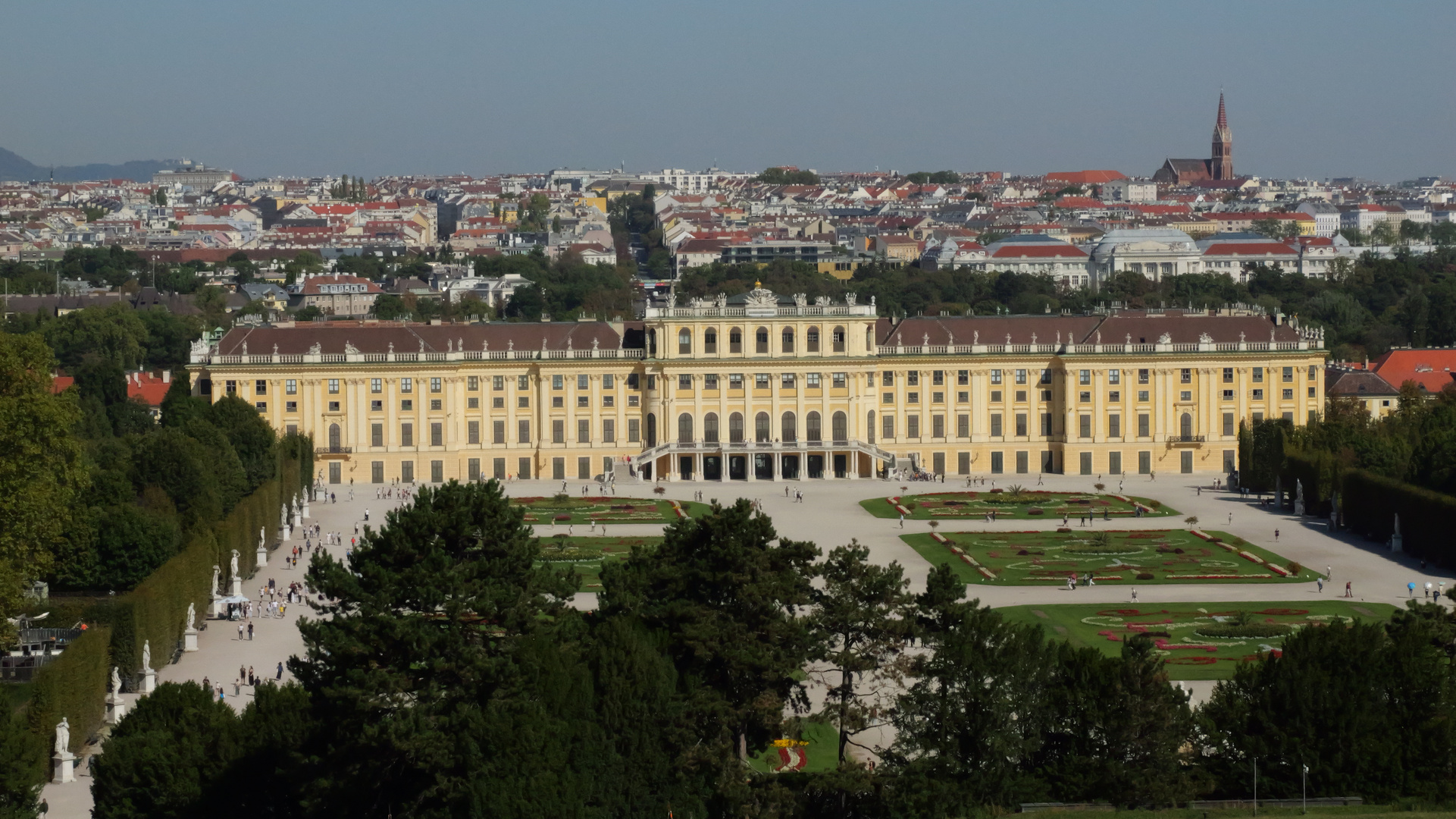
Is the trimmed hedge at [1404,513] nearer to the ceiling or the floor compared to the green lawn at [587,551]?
nearer to the ceiling

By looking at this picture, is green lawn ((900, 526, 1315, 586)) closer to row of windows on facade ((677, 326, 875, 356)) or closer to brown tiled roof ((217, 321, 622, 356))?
row of windows on facade ((677, 326, 875, 356))

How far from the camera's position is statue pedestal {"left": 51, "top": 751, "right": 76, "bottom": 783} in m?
43.3

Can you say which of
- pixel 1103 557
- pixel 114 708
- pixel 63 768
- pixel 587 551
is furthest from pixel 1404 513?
pixel 63 768

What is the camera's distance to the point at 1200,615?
5834 centimetres

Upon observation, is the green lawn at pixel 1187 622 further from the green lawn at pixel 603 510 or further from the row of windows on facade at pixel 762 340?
the row of windows on facade at pixel 762 340

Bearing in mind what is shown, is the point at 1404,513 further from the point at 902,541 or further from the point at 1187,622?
the point at 1187,622

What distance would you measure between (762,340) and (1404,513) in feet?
108

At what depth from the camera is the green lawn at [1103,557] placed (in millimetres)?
65125

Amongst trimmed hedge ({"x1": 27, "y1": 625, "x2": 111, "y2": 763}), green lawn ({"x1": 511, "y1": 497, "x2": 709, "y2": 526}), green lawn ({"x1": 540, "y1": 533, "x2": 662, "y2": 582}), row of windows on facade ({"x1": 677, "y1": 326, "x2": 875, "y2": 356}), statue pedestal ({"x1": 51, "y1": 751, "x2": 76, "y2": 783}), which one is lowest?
statue pedestal ({"x1": 51, "y1": 751, "x2": 76, "y2": 783})

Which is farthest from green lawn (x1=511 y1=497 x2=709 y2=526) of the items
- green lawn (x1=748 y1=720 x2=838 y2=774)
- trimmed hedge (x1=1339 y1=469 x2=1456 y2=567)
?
green lawn (x1=748 y1=720 x2=838 y2=774)

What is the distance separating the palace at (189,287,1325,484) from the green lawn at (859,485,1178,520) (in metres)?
9.93

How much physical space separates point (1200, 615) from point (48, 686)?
2868cm

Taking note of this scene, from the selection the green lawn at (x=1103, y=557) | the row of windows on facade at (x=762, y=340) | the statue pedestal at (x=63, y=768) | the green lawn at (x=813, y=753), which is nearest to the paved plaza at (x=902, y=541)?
the statue pedestal at (x=63, y=768)

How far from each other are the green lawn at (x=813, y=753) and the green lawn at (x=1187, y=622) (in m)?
8.67
